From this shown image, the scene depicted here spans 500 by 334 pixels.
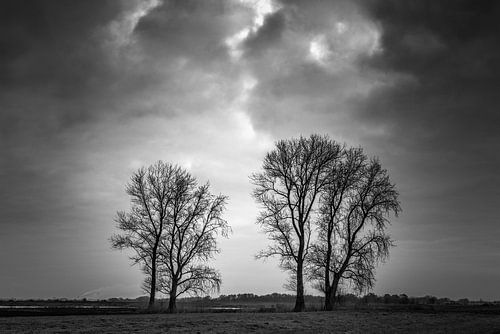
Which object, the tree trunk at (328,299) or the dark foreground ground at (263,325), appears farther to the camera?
the tree trunk at (328,299)

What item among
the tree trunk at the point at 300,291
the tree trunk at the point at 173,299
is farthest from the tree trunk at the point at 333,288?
the tree trunk at the point at 173,299

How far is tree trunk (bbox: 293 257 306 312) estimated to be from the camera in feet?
125

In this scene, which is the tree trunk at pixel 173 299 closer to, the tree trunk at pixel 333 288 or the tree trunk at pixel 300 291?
the tree trunk at pixel 300 291

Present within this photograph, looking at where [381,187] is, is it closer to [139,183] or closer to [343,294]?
[343,294]

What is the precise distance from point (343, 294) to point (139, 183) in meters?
24.5

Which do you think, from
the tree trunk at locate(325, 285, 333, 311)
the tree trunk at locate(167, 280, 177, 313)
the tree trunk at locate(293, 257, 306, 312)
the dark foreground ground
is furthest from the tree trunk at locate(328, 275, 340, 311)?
the tree trunk at locate(167, 280, 177, 313)

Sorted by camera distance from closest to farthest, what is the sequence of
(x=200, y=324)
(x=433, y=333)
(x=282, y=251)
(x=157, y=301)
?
(x=433, y=333)
(x=200, y=324)
(x=282, y=251)
(x=157, y=301)

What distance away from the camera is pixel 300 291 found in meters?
39.1

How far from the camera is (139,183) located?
46625 mm

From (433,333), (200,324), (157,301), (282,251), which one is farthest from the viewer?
(157,301)

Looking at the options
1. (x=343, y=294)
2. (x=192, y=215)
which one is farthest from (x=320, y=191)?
(x=192, y=215)

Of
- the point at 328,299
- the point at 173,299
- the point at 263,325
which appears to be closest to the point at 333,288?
the point at 328,299

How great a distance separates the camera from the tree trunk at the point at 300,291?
38237 millimetres

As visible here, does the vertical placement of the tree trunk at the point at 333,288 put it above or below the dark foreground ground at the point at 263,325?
above
